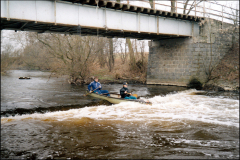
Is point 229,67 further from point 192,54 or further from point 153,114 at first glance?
point 153,114

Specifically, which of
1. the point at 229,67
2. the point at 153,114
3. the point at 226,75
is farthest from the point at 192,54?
the point at 153,114

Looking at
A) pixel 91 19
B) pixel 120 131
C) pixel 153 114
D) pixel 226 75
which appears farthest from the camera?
pixel 226 75

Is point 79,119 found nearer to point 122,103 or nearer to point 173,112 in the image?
point 122,103

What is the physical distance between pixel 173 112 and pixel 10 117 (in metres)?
7.50

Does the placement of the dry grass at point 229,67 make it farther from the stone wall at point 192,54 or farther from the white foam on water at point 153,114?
the white foam on water at point 153,114

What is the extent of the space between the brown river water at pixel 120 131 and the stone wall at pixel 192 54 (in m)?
9.03

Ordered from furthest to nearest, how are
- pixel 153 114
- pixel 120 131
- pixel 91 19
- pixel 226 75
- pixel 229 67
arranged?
pixel 229 67 < pixel 226 75 < pixel 91 19 < pixel 153 114 < pixel 120 131

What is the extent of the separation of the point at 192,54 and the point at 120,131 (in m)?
15.7

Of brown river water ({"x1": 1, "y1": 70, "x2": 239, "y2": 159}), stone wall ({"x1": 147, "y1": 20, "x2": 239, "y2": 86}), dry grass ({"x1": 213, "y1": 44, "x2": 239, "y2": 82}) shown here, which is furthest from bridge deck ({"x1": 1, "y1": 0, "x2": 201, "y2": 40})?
brown river water ({"x1": 1, "y1": 70, "x2": 239, "y2": 159})

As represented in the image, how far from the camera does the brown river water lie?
616cm

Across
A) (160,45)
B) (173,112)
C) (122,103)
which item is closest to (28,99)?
(122,103)

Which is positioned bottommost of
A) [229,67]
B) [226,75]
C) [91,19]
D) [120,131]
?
[120,131]

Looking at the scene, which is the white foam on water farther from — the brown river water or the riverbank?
the riverbank

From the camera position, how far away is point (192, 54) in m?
21.9
